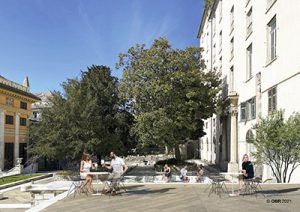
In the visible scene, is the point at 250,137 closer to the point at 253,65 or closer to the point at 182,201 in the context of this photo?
the point at 253,65

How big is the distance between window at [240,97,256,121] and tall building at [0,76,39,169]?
1016 inches

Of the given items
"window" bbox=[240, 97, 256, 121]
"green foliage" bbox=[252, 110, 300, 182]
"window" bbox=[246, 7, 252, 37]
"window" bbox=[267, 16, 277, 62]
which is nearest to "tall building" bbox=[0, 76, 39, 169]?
"window" bbox=[240, 97, 256, 121]

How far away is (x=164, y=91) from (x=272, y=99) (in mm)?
8865

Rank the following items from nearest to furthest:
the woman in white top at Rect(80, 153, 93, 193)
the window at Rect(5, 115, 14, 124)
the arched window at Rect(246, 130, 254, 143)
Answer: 1. the woman in white top at Rect(80, 153, 93, 193)
2. the arched window at Rect(246, 130, 254, 143)
3. the window at Rect(5, 115, 14, 124)

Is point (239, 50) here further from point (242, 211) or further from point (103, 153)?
point (242, 211)

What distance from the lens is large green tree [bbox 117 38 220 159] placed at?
2750 cm

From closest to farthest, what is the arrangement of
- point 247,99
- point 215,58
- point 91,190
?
point 91,190
point 247,99
point 215,58

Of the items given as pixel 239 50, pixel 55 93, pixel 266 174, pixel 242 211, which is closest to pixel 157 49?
pixel 239 50

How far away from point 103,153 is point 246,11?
51.5ft

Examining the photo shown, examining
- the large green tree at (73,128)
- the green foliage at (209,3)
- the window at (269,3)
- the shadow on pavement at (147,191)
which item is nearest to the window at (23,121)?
the large green tree at (73,128)

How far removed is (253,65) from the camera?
79.3 feet

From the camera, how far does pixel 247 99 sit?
25.7 metres

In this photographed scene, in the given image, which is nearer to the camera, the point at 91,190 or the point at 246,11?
the point at 91,190

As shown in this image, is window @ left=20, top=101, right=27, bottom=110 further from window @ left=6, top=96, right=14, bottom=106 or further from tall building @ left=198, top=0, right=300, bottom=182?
tall building @ left=198, top=0, right=300, bottom=182
